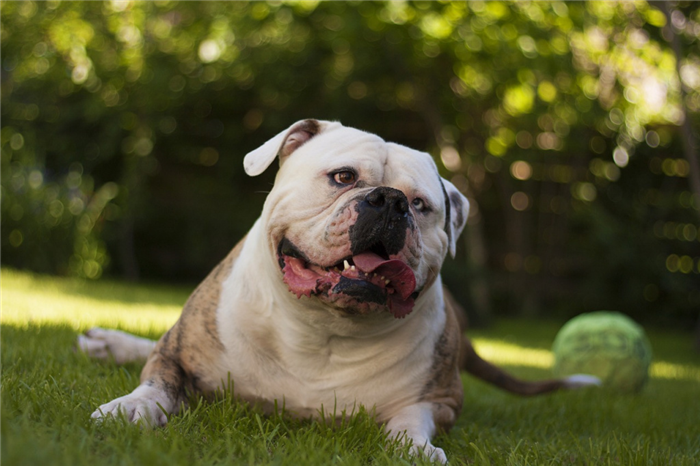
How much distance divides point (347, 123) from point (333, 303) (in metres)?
7.75

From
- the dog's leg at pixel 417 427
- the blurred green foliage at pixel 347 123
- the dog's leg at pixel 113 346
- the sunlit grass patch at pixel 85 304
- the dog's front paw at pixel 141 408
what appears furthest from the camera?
the blurred green foliage at pixel 347 123

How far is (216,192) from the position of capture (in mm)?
10328

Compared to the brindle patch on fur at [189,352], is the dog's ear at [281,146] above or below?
above

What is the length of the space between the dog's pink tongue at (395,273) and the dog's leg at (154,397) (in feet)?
2.57

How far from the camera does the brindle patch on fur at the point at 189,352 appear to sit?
104 inches

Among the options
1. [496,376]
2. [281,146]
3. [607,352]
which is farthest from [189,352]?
[607,352]

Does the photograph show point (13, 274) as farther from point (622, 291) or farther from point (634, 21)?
point (622, 291)

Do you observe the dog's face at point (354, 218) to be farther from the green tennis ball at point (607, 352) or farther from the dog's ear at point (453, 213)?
the green tennis ball at point (607, 352)

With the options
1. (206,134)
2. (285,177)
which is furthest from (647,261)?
(285,177)

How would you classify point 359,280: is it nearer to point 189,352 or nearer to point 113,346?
point 189,352

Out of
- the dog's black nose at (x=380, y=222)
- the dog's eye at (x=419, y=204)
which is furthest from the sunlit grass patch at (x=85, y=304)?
the dog's black nose at (x=380, y=222)

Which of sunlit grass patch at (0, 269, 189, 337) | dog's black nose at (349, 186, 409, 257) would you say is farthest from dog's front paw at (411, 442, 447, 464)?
sunlit grass patch at (0, 269, 189, 337)

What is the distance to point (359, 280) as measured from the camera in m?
2.37

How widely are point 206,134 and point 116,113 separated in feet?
4.27
